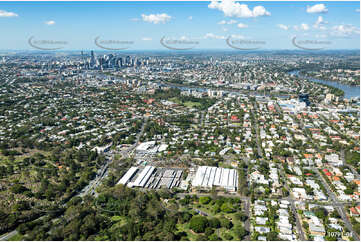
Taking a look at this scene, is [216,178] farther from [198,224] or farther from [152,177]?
[198,224]

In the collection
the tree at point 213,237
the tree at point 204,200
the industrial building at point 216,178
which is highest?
the industrial building at point 216,178

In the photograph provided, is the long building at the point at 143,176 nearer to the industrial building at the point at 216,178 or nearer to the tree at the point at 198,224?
the industrial building at the point at 216,178

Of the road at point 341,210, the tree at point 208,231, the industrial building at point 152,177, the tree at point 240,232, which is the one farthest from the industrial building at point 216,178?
the road at point 341,210

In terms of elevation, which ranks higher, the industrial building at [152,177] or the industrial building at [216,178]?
the industrial building at [216,178]

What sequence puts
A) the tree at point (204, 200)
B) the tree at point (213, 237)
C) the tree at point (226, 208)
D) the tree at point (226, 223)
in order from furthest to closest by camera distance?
the tree at point (204, 200) < the tree at point (226, 208) < the tree at point (226, 223) < the tree at point (213, 237)

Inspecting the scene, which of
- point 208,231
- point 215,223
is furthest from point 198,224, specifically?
point 215,223
